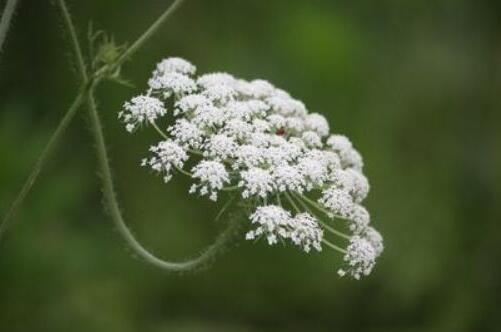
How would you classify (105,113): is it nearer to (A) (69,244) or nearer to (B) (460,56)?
(A) (69,244)

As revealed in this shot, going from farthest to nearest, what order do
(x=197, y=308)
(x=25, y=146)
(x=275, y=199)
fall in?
(x=197, y=308) → (x=25, y=146) → (x=275, y=199)

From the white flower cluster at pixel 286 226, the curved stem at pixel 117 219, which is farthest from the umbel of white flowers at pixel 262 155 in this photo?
the curved stem at pixel 117 219

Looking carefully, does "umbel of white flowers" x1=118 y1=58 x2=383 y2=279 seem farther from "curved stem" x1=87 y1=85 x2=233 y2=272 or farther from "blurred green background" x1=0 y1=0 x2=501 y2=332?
"blurred green background" x1=0 y1=0 x2=501 y2=332

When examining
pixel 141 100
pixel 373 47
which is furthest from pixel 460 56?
pixel 141 100

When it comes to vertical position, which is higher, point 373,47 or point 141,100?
point 373,47

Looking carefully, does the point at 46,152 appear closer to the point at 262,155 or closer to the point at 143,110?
the point at 143,110

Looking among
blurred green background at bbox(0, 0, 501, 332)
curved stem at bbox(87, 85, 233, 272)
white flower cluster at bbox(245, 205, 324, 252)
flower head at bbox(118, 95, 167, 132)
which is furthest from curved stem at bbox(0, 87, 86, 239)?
blurred green background at bbox(0, 0, 501, 332)

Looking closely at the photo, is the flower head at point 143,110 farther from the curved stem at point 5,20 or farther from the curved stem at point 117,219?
the curved stem at point 5,20
